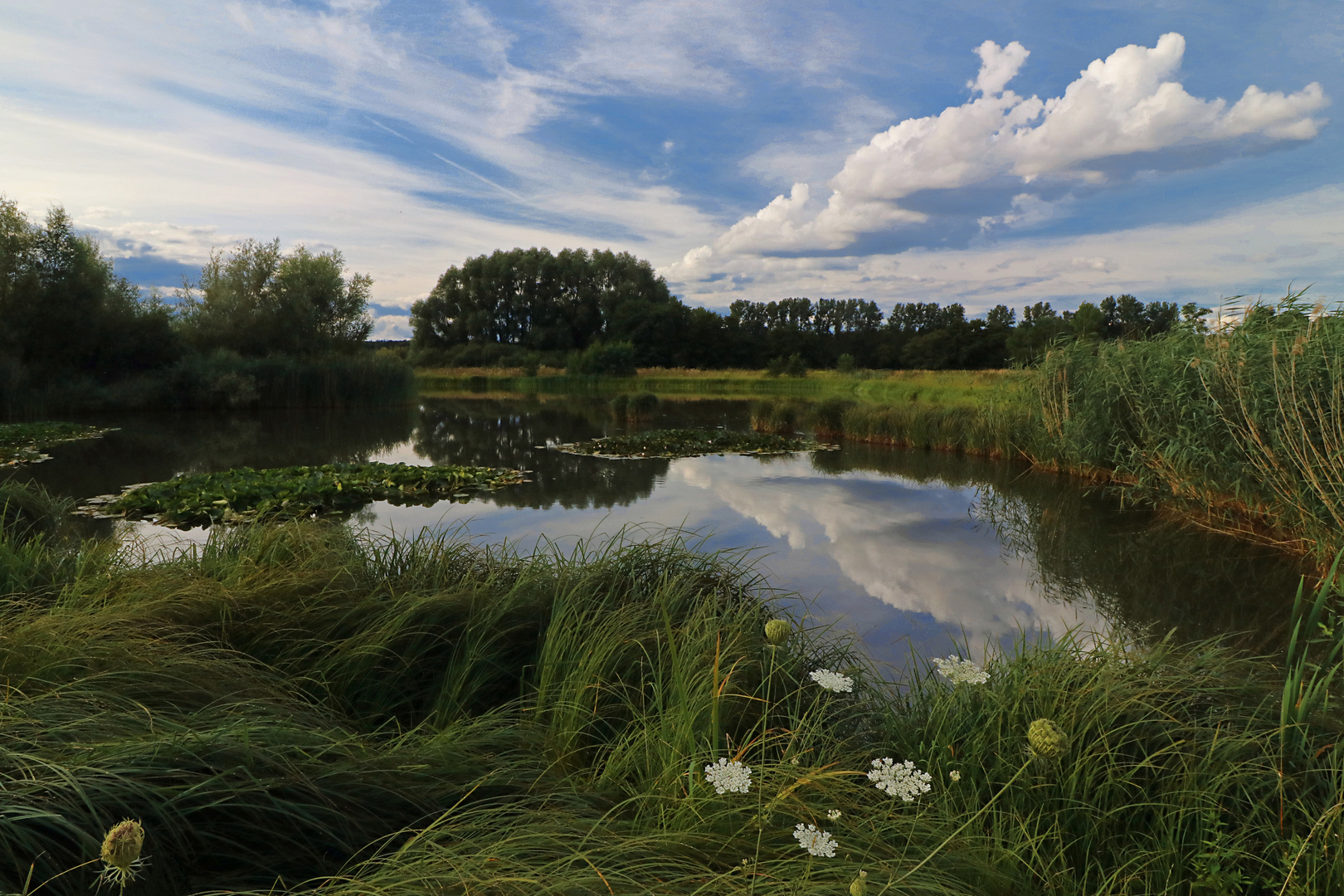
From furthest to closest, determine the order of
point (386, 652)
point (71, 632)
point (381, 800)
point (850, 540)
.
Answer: point (850, 540) → point (386, 652) → point (71, 632) → point (381, 800)

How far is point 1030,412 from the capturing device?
12781mm

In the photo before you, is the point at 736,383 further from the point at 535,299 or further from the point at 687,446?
the point at 687,446

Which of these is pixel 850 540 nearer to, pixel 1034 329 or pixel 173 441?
pixel 173 441

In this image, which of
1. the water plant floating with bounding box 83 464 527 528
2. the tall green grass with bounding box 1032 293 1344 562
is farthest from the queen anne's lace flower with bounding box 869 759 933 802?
the water plant floating with bounding box 83 464 527 528

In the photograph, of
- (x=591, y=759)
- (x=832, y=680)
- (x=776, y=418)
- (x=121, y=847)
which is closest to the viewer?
(x=121, y=847)

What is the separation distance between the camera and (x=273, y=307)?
102 ft

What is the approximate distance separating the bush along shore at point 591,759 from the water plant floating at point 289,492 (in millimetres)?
4448

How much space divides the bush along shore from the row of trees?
25.6m

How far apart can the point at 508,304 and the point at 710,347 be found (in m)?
17.0

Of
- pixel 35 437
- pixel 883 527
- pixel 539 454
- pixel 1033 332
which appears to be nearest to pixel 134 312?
pixel 35 437

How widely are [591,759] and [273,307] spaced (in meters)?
33.1

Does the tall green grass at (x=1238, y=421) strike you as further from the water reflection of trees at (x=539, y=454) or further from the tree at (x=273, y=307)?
the tree at (x=273, y=307)

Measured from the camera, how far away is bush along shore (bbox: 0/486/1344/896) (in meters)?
1.85

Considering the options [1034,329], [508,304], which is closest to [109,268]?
[508,304]
